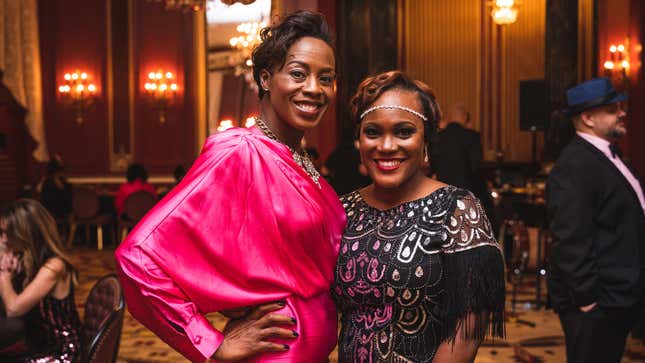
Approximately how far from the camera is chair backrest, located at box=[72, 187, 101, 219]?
9.83 meters

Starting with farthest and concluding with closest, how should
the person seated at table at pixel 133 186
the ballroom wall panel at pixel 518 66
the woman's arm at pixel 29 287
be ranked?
the ballroom wall panel at pixel 518 66, the person seated at table at pixel 133 186, the woman's arm at pixel 29 287

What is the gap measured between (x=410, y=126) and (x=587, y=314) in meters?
1.70

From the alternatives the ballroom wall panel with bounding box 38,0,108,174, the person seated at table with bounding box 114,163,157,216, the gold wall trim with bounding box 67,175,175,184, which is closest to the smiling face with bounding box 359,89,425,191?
the person seated at table with bounding box 114,163,157,216

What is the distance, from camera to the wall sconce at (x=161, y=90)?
11.5 meters

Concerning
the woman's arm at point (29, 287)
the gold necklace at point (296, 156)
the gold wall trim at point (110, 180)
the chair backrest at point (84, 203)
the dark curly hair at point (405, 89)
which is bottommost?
the chair backrest at point (84, 203)

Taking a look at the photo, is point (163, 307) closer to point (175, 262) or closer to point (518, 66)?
point (175, 262)

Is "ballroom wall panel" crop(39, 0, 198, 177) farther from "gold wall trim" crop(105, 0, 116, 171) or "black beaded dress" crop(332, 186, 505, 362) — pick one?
"black beaded dress" crop(332, 186, 505, 362)

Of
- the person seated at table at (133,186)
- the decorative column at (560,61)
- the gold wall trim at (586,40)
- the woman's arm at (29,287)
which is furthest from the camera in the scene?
the decorative column at (560,61)

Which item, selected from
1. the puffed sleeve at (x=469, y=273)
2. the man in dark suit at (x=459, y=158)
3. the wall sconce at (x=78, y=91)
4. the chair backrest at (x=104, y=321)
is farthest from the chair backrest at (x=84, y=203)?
the puffed sleeve at (x=469, y=273)

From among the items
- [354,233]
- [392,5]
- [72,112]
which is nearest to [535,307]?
[354,233]

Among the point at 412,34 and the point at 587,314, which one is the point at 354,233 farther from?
the point at 412,34

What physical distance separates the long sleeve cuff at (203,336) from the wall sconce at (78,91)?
10626mm

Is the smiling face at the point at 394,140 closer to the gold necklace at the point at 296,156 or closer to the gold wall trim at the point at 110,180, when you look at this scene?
the gold necklace at the point at 296,156

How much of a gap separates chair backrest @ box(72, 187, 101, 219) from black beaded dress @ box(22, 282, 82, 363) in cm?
676
